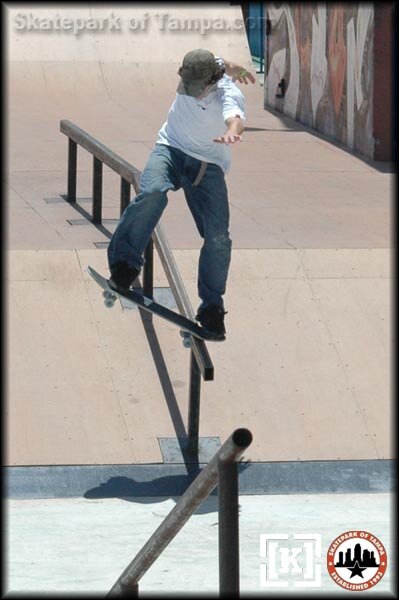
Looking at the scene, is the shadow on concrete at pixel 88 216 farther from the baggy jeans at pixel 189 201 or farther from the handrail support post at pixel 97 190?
the baggy jeans at pixel 189 201

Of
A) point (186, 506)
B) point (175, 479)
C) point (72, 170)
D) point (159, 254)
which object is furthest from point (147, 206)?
point (72, 170)

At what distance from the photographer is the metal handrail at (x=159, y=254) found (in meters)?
8.01

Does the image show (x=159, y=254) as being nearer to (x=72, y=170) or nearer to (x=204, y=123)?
(x=204, y=123)

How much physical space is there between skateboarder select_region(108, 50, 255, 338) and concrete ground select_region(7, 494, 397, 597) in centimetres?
137

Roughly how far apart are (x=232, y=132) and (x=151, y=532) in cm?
222

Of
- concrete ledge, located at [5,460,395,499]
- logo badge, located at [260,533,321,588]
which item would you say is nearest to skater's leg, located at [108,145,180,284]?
concrete ledge, located at [5,460,395,499]

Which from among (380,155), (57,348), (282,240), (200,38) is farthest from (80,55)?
(57,348)

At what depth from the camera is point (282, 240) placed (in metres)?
10.8

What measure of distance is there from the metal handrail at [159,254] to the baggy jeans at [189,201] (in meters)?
0.55

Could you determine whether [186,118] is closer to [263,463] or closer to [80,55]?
[263,463]

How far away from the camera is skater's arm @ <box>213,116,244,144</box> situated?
7000 mm

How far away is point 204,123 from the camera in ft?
24.8

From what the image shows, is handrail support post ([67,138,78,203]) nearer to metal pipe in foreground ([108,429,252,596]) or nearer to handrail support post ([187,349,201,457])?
handrail support post ([187,349,201,457])

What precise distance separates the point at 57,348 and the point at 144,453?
109 centimetres
